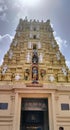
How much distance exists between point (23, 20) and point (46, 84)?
13244 mm

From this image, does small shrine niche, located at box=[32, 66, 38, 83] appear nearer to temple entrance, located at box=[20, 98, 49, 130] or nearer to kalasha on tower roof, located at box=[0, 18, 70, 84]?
kalasha on tower roof, located at box=[0, 18, 70, 84]

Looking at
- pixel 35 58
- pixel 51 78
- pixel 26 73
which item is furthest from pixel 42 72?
pixel 35 58

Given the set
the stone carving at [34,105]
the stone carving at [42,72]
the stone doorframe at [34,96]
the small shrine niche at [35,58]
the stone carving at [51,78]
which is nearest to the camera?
the stone doorframe at [34,96]

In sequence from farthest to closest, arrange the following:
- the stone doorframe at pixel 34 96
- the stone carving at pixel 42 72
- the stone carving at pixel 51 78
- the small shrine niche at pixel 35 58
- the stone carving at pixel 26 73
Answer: the small shrine niche at pixel 35 58, the stone carving at pixel 42 72, the stone carving at pixel 26 73, the stone carving at pixel 51 78, the stone doorframe at pixel 34 96

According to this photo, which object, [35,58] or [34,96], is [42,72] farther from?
[34,96]

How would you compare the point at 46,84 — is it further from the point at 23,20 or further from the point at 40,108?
the point at 23,20

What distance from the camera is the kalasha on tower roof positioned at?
17.5 m

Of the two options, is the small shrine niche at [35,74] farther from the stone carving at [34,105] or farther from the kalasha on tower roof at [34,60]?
the stone carving at [34,105]

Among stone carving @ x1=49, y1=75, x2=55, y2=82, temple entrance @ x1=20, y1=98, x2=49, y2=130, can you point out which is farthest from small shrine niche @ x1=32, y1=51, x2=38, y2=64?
temple entrance @ x1=20, y1=98, x2=49, y2=130

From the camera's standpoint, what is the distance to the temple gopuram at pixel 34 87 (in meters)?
15.2

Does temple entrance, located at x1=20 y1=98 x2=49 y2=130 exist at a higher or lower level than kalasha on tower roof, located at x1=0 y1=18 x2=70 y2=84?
lower

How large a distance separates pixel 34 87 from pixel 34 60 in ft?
13.5

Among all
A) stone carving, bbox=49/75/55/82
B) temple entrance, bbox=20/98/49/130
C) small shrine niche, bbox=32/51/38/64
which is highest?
small shrine niche, bbox=32/51/38/64

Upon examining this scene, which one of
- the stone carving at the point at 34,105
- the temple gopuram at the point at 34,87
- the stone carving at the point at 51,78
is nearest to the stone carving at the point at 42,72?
the temple gopuram at the point at 34,87
